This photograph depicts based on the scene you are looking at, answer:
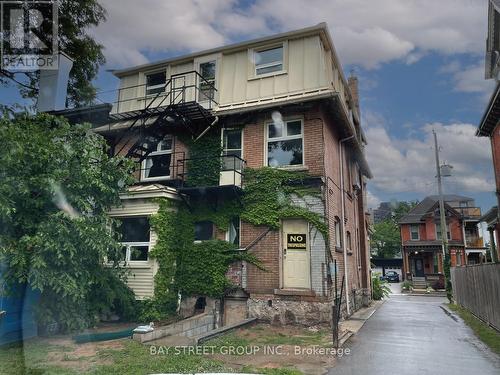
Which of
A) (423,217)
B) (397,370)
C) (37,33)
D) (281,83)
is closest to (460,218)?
(423,217)

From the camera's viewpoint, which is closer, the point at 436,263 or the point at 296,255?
the point at 296,255

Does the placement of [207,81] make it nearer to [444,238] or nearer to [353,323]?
[353,323]

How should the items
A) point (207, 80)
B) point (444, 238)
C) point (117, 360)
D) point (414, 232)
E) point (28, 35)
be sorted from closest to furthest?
point (117, 360) < point (28, 35) < point (207, 80) < point (444, 238) < point (414, 232)

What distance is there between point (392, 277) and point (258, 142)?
38866mm

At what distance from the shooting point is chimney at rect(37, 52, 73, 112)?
46.2 ft

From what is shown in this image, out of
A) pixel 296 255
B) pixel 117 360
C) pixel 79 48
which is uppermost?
pixel 79 48

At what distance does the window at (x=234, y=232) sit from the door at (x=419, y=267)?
3544 cm

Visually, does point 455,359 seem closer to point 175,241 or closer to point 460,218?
point 175,241

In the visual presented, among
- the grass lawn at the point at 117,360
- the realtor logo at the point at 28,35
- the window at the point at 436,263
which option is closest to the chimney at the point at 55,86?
the realtor logo at the point at 28,35

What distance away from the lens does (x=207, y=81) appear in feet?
43.9

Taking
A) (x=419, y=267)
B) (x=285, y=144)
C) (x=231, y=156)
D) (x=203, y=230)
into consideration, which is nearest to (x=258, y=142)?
(x=285, y=144)

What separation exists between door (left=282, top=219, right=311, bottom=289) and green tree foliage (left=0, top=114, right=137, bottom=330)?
4956 millimetres

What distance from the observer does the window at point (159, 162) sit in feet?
44.6

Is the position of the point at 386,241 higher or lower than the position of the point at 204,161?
lower
